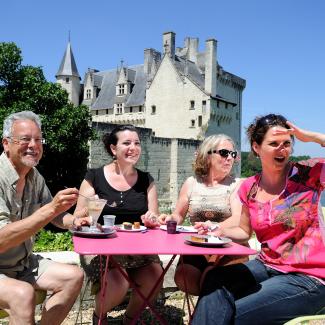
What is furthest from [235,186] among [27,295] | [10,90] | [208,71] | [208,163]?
[208,71]

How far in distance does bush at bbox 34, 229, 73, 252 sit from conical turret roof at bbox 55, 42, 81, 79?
126 feet

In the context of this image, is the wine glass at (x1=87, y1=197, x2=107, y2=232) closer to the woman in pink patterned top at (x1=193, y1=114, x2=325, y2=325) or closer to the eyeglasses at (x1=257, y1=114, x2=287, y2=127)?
the woman in pink patterned top at (x1=193, y1=114, x2=325, y2=325)

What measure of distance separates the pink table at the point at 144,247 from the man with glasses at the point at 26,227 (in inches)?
9.6

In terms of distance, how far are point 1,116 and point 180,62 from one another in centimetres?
2245

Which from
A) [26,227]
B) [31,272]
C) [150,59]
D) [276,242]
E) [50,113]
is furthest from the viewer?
[150,59]

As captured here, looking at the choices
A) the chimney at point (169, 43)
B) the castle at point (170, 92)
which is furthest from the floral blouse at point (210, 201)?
the chimney at point (169, 43)

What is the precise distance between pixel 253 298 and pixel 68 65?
42.4 meters

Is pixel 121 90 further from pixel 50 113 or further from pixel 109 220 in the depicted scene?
pixel 109 220

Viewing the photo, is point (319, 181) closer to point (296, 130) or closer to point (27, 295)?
point (296, 130)

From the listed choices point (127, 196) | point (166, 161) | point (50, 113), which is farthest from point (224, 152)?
point (166, 161)

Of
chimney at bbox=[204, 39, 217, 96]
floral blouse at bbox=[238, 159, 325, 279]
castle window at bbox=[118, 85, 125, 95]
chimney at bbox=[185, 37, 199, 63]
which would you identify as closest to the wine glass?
floral blouse at bbox=[238, 159, 325, 279]

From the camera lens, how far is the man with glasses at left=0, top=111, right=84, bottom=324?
2.30m

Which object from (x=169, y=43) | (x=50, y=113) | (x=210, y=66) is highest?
(x=169, y=43)

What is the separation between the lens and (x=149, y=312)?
3641mm
